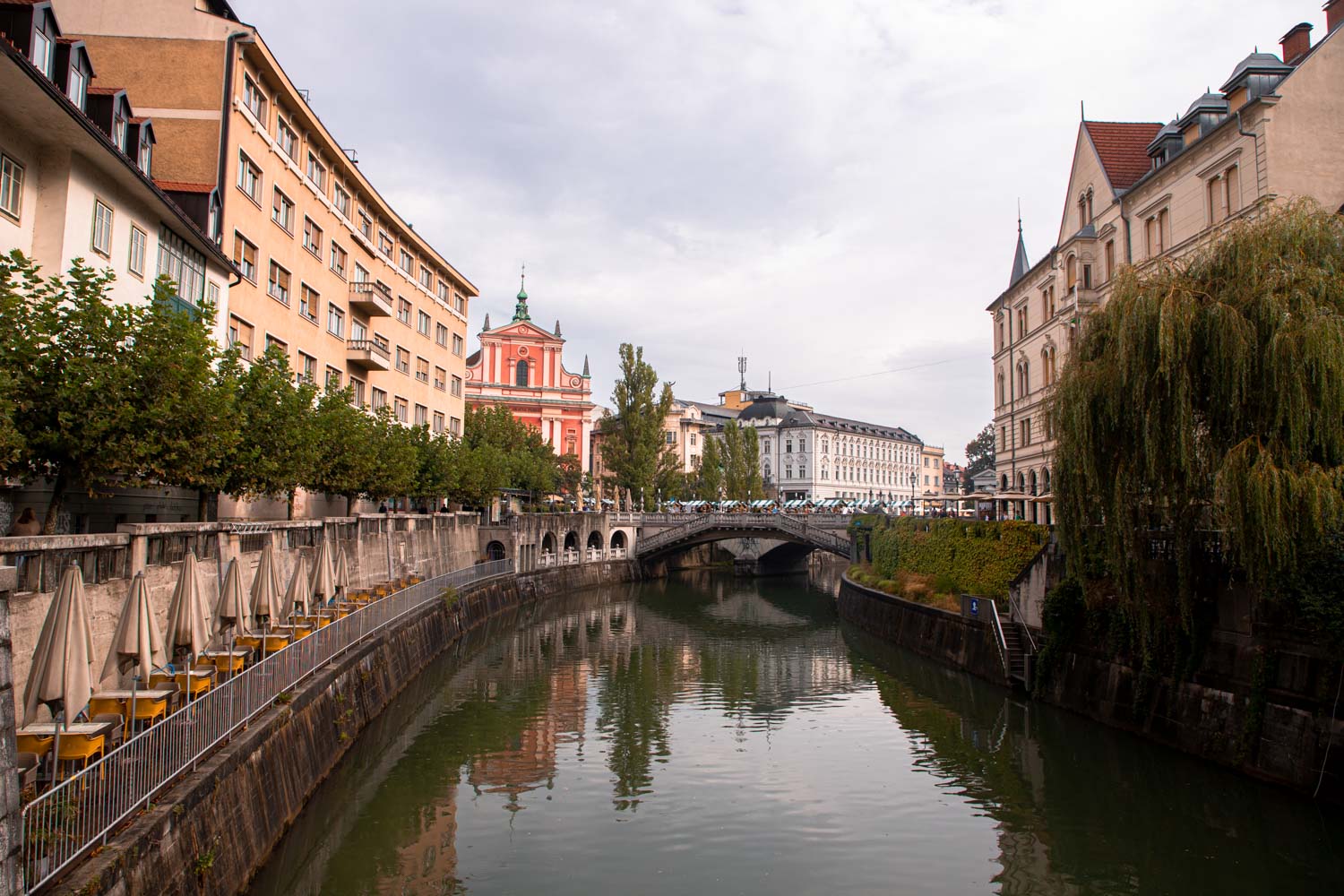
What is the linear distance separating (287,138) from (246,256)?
6.86 m

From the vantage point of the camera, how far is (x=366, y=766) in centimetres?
1939

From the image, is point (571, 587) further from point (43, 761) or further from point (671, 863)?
point (43, 761)

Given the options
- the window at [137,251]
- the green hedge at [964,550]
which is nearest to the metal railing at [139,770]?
the window at [137,251]

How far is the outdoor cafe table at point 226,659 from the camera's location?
15102 millimetres

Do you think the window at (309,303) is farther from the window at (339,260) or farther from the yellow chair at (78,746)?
the yellow chair at (78,746)

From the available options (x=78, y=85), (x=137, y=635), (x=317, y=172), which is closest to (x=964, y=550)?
(x=137, y=635)

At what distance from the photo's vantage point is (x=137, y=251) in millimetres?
22297

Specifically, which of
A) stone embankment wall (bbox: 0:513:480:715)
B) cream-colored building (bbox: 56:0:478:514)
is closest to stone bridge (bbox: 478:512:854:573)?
cream-colored building (bbox: 56:0:478:514)

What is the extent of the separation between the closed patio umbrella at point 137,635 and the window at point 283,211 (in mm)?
24787

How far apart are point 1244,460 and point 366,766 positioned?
721 inches

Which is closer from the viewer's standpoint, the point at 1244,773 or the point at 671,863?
the point at 671,863

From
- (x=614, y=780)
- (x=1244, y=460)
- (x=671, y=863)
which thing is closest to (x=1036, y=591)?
(x=1244, y=460)

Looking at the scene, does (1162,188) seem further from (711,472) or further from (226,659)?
(711,472)

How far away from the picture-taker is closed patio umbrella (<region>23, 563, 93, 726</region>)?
962cm
